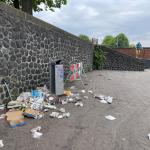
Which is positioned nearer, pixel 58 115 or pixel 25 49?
pixel 58 115

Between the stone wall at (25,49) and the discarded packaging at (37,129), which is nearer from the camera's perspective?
the discarded packaging at (37,129)

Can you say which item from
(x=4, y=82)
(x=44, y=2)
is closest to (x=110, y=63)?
(x=44, y=2)

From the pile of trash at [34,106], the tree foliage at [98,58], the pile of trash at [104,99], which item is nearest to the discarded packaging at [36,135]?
the pile of trash at [34,106]

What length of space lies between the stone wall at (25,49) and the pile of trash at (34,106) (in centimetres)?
44

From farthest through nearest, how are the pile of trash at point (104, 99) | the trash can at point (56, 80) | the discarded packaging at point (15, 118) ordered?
the trash can at point (56, 80)
the pile of trash at point (104, 99)
the discarded packaging at point (15, 118)

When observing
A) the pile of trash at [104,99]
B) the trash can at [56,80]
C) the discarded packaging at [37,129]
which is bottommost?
the discarded packaging at [37,129]

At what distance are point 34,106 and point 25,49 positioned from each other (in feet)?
6.73

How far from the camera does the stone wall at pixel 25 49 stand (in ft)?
17.8

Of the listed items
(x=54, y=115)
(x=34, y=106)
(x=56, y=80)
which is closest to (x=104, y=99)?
(x=56, y=80)

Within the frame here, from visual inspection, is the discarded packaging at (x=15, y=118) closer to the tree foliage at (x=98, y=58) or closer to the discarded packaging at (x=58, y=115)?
the discarded packaging at (x=58, y=115)

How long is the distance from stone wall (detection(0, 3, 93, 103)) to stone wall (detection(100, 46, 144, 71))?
9.04 meters

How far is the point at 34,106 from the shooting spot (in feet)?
17.2

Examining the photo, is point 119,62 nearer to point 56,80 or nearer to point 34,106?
point 56,80

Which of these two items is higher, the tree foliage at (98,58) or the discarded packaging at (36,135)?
the tree foliage at (98,58)
